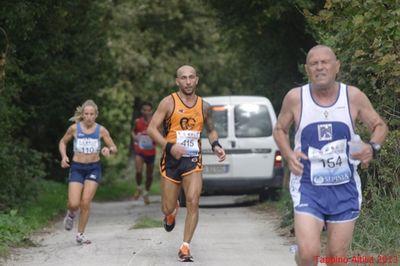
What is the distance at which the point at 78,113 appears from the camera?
1409 cm

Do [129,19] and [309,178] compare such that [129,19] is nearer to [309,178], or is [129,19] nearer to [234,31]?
[234,31]

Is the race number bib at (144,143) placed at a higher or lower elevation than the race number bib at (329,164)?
lower

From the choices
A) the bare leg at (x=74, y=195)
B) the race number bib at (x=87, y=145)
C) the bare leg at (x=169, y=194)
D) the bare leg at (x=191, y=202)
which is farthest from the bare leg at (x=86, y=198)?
the bare leg at (x=191, y=202)

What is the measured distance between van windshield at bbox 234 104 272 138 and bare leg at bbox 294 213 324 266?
1195cm

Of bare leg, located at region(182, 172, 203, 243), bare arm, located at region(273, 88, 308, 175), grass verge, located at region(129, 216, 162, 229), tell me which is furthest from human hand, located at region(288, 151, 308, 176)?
grass verge, located at region(129, 216, 162, 229)

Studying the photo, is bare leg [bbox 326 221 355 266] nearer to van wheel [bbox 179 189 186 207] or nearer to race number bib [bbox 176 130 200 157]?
race number bib [bbox 176 130 200 157]

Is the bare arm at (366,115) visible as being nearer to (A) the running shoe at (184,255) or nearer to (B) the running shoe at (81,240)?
(A) the running shoe at (184,255)

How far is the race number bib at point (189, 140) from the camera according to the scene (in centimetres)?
1140

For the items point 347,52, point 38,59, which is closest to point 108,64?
point 38,59

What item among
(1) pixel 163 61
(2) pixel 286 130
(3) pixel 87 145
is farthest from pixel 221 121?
(1) pixel 163 61

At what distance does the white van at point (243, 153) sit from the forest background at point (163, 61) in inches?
62.0

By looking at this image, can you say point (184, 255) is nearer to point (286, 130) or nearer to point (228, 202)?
point (286, 130)

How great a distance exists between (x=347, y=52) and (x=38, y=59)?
9680mm

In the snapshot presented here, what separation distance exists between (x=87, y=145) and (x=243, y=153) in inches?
239
